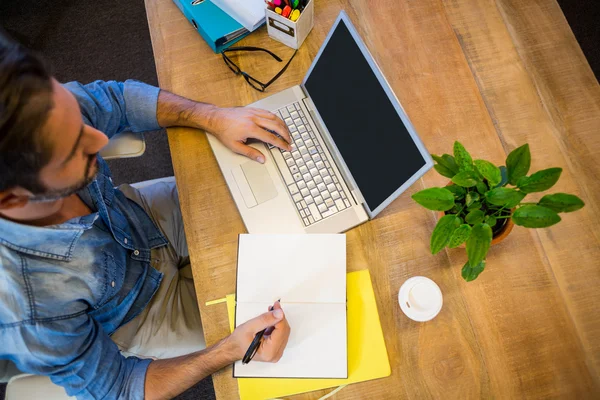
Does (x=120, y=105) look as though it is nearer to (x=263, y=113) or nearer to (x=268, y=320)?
(x=263, y=113)

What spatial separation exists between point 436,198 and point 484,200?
0.11 metres

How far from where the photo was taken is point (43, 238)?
3.14ft

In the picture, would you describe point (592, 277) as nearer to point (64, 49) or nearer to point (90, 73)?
point (90, 73)

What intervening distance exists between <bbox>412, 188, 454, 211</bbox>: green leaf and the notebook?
0.64 meters

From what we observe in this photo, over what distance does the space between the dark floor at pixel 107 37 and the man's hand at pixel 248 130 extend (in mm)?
969

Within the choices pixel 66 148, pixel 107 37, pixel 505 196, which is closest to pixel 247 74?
A: pixel 66 148

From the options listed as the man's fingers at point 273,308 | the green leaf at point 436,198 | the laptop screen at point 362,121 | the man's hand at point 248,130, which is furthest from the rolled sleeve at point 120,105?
the green leaf at point 436,198

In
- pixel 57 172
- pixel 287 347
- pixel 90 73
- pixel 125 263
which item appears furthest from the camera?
pixel 90 73

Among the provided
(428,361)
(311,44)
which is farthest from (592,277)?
(311,44)

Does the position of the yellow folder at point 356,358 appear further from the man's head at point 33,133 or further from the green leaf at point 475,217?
the man's head at point 33,133

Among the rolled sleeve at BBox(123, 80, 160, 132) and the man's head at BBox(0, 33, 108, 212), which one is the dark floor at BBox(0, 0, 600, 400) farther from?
the man's head at BBox(0, 33, 108, 212)

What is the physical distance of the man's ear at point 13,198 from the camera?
2.87ft

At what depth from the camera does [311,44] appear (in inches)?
49.2

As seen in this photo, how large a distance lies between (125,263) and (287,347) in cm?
46
